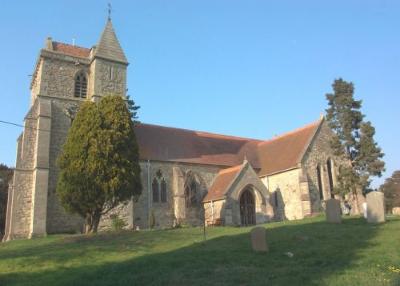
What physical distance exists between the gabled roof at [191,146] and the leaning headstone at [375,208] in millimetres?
15629

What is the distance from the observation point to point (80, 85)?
104ft

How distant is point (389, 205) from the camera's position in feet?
176

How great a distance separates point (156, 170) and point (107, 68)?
9048mm

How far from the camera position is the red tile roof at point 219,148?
106 feet

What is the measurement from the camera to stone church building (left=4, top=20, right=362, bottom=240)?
88.7 ft

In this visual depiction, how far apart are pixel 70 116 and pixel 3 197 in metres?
17.2

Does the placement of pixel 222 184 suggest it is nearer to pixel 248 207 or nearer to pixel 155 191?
pixel 248 207

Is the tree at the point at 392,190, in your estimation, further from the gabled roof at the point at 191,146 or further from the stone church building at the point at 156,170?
the stone church building at the point at 156,170

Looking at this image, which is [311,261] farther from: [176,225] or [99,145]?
[176,225]

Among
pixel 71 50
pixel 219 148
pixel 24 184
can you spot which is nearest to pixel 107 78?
pixel 71 50

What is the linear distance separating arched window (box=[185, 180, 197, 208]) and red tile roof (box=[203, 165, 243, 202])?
1.14m

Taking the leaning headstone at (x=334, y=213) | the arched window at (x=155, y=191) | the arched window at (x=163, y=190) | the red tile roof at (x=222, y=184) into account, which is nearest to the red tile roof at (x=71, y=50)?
the arched window at (x=155, y=191)

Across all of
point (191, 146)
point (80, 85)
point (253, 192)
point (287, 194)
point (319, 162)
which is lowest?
point (287, 194)

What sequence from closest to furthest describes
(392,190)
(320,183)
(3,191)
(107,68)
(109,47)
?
1. (107,68)
2. (320,183)
3. (109,47)
4. (3,191)
5. (392,190)
